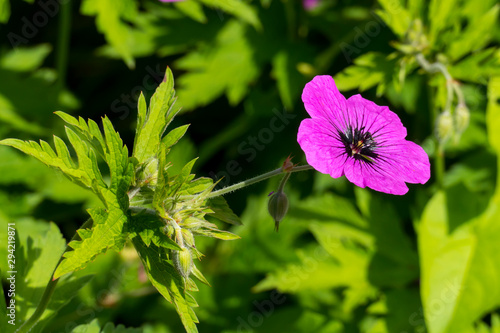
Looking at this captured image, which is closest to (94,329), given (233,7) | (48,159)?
(48,159)

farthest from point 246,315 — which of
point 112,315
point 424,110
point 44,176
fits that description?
point 424,110

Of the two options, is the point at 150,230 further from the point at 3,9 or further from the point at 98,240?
the point at 3,9

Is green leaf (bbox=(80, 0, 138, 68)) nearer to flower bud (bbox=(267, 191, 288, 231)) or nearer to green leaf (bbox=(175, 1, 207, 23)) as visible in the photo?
green leaf (bbox=(175, 1, 207, 23))

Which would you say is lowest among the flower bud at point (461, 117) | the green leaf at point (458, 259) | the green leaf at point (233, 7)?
the green leaf at point (458, 259)

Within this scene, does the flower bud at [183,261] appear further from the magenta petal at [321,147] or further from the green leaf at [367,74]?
the green leaf at [367,74]

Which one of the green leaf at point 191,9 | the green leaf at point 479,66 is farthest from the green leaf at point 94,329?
the green leaf at point 479,66

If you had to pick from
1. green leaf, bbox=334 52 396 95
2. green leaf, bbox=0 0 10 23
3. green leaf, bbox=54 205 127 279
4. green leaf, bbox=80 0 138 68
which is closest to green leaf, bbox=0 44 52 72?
green leaf, bbox=80 0 138 68
